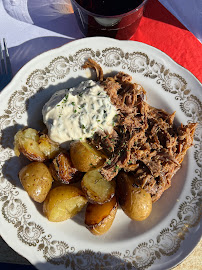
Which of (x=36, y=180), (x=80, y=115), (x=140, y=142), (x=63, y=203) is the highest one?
(x=80, y=115)

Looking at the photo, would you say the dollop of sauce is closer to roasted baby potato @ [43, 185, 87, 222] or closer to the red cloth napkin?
roasted baby potato @ [43, 185, 87, 222]

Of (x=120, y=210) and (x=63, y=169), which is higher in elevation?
(x=63, y=169)

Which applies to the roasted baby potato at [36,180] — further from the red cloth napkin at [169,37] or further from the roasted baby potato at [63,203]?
the red cloth napkin at [169,37]

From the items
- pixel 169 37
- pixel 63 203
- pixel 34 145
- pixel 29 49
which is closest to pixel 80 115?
pixel 34 145

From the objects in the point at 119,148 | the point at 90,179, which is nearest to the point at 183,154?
the point at 119,148

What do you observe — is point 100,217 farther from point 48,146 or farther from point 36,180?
point 48,146

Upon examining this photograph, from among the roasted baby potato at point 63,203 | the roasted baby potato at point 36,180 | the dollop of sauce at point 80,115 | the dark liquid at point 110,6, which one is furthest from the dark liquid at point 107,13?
the roasted baby potato at point 63,203
